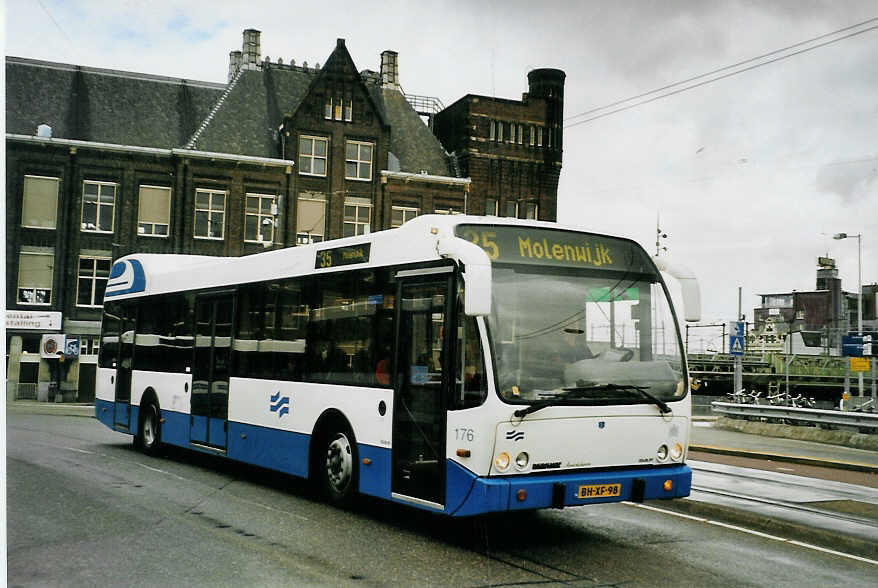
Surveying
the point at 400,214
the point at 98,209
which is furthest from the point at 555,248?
Answer: the point at 400,214

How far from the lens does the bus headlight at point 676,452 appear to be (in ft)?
29.3

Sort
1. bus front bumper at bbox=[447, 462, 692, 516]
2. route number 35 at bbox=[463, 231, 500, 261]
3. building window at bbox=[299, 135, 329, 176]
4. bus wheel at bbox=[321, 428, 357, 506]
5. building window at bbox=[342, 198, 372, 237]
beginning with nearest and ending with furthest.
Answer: bus front bumper at bbox=[447, 462, 692, 516] < route number 35 at bbox=[463, 231, 500, 261] < bus wheel at bbox=[321, 428, 357, 506] < building window at bbox=[299, 135, 329, 176] < building window at bbox=[342, 198, 372, 237]

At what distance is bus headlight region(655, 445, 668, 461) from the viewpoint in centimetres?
884

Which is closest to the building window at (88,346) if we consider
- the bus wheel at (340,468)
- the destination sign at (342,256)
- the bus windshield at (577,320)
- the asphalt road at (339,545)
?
the asphalt road at (339,545)

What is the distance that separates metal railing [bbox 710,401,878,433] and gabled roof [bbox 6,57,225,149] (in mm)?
28682

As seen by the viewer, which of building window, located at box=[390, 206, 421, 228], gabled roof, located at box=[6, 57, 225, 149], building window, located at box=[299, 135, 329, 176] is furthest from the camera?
building window, located at box=[390, 206, 421, 228]

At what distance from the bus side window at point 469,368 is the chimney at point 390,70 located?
147 ft

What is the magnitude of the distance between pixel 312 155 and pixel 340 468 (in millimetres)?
36680

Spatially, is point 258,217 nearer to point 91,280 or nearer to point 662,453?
point 91,280

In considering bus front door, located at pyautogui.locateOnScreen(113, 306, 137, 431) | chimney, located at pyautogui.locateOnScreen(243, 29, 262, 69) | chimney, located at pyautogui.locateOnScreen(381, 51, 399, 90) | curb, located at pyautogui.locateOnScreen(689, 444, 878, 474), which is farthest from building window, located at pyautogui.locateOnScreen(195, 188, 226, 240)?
curb, located at pyautogui.locateOnScreen(689, 444, 878, 474)

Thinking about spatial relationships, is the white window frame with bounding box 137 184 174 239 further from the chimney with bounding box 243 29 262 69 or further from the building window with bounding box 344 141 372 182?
the chimney with bounding box 243 29 262 69

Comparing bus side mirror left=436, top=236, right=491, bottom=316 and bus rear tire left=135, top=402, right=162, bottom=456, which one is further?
bus rear tire left=135, top=402, right=162, bottom=456

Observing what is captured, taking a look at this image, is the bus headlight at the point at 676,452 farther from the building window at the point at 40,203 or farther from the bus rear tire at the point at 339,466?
the building window at the point at 40,203

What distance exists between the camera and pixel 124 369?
16.6m
